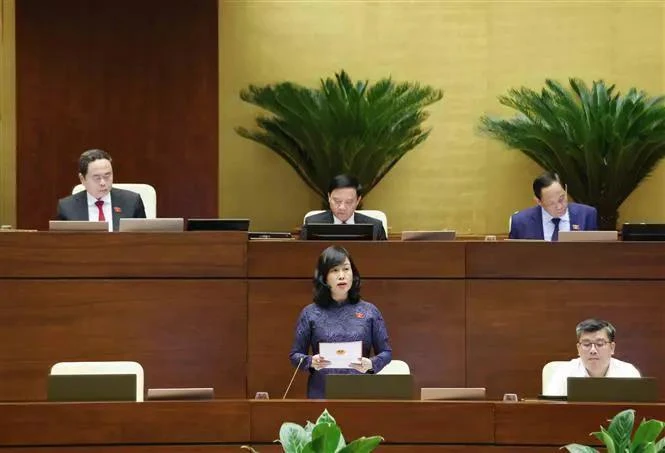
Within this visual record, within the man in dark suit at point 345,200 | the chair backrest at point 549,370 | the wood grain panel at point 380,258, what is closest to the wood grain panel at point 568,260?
the wood grain panel at point 380,258

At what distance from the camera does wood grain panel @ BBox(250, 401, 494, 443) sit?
18.5 feet

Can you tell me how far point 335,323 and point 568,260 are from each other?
1.63 m

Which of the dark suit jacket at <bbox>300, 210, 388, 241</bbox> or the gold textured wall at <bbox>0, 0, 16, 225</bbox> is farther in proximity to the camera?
the gold textured wall at <bbox>0, 0, 16, 225</bbox>

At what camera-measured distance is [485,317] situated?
7.61 meters

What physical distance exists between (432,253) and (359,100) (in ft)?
11.9

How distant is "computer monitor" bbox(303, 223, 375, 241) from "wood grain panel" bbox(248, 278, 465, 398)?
0.26 meters

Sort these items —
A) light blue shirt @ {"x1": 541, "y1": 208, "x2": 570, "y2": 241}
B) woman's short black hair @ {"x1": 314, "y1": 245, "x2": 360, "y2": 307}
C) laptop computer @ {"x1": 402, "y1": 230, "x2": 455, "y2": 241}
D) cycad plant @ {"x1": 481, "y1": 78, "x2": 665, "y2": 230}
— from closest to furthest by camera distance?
woman's short black hair @ {"x1": 314, "y1": 245, "x2": 360, "y2": 307} < laptop computer @ {"x1": 402, "y1": 230, "x2": 455, "y2": 241} < light blue shirt @ {"x1": 541, "y1": 208, "x2": 570, "y2": 241} < cycad plant @ {"x1": 481, "y1": 78, "x2": 665, "y2": 230}

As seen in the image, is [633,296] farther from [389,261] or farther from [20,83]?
[20,83]

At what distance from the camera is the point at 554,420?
5.64 meters

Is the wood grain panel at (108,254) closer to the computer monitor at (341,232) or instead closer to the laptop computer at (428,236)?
the computer monitor at (341,232)

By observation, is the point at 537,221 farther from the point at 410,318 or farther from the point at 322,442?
the point at 322,442

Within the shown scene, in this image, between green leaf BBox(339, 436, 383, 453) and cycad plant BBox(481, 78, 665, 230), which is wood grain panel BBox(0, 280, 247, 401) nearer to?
cycad plant BBox(481, 78, 665, 230)

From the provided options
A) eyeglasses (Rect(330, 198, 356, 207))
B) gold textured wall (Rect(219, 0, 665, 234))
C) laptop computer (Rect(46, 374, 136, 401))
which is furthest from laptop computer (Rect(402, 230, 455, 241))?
gold textured wall (Rect(219, 0, 665, 234))

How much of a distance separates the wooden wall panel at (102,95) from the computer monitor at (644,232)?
4.57 metres
